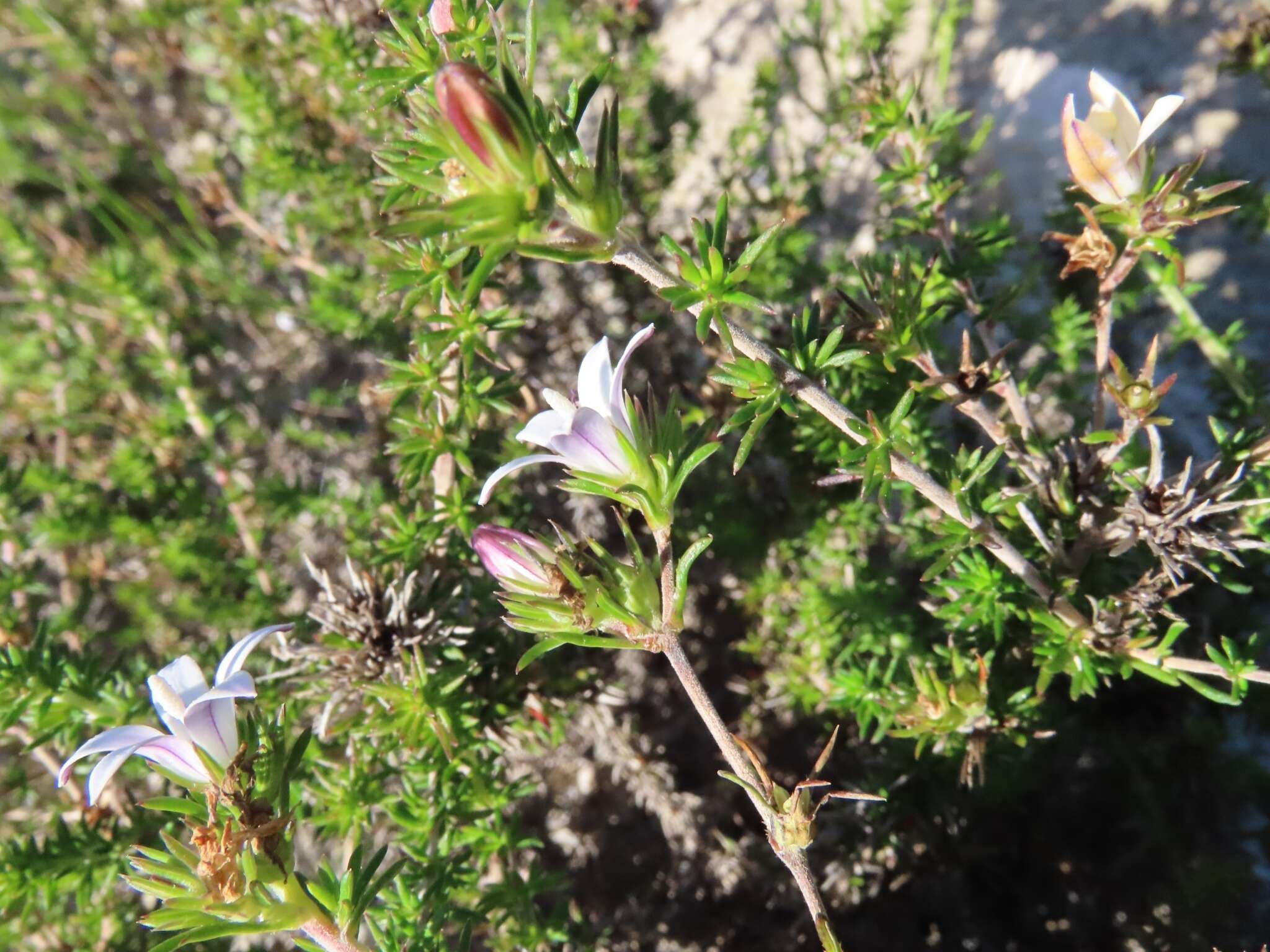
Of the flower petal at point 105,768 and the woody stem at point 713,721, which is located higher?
the flower petal at point 105,768

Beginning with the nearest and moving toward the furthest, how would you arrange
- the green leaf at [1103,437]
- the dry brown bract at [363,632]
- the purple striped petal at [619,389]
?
the purple striped petal at [619,389] < the green leaf at [1103,437] < the dry brown bract at [363,632]

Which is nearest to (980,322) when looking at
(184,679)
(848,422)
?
(848,422)

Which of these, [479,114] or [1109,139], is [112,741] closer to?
[479,114]

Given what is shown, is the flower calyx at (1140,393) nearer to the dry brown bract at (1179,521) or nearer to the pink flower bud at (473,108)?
the dry brown bract at (1179,521)

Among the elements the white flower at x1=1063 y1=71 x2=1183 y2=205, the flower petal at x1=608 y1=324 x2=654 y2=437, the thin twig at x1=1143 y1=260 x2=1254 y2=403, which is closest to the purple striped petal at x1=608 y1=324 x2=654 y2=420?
the flower petal at x1=608 y1=324 x2=654 y2=437

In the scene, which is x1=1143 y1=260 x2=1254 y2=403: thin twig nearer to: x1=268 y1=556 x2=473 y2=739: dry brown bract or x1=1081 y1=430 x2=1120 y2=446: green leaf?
x1=1081 y1=430 x2=1120 y2=446: green leaf

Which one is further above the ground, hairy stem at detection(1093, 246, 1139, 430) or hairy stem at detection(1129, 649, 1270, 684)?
hairy stem at detection(1093, 246, 1139, 430)

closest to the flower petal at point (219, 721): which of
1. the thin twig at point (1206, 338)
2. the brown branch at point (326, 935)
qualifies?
the brown branch at point (326, 935)
